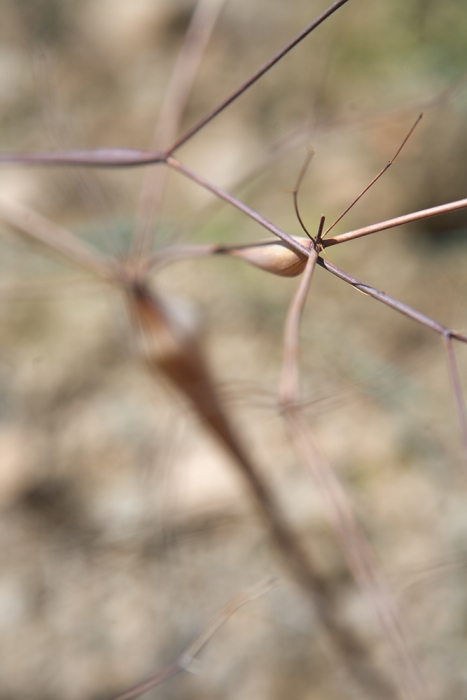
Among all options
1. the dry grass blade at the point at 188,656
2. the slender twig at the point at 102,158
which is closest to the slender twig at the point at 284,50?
the slender twig at the point at 102,158

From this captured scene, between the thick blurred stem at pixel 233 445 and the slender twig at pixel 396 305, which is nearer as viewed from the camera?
the slender twig at pixel 396 305

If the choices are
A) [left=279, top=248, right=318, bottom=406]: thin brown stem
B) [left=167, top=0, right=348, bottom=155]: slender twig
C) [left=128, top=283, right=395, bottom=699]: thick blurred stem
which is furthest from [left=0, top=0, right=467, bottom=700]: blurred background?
[left=167, top=0, right=348, bottom=155]: slender twig

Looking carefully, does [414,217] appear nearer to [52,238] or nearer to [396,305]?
[396,305]

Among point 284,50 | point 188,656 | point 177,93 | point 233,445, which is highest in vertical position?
point 177,93

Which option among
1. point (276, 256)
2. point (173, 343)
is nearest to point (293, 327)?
point (276, 256)

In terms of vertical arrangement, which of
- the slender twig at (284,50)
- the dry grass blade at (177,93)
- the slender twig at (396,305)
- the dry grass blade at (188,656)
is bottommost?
the dry grass blade at (188,656)

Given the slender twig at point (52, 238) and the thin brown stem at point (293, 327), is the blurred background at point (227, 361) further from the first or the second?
the thin brown stem at point (293, 327)

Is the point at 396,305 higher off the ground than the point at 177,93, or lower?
lower
